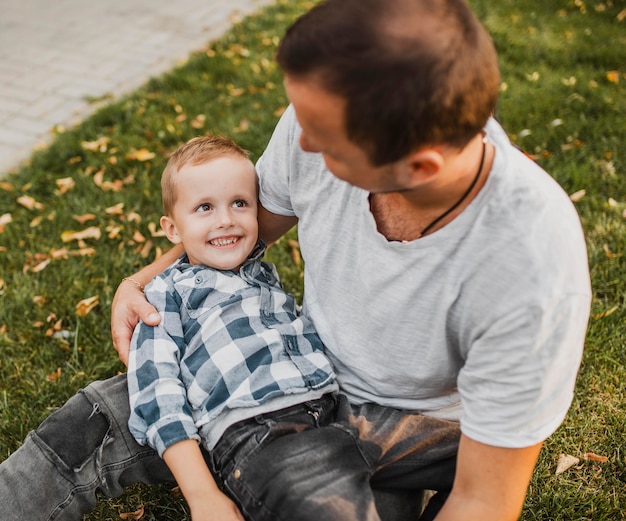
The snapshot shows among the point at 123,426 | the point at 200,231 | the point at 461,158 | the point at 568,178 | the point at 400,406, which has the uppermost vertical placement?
the point at 461,158

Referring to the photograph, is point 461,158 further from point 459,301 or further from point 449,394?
point 449,394

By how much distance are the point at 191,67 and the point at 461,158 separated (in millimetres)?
4600

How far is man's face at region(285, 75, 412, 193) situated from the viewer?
145cm

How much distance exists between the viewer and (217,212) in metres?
2.27

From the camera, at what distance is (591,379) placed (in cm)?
286

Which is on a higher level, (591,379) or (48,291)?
(48,291)

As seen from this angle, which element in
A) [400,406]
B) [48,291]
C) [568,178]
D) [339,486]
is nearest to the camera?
[339,486]

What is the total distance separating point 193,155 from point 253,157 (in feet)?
6.94

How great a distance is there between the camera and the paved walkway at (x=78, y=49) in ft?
17.3

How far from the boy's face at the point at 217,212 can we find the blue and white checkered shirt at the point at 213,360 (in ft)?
0.23

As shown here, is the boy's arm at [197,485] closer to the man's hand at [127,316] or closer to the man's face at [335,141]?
the man's hand at [127,316]

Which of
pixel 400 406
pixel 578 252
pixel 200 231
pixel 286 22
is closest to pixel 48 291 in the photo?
pixel 200 231

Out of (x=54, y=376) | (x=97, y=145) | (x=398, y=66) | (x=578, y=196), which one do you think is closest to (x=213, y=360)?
(x=398, y=66)

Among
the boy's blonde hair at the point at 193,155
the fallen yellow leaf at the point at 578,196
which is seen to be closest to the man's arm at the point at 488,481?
the boy's blonde hair at the point at 193,155
